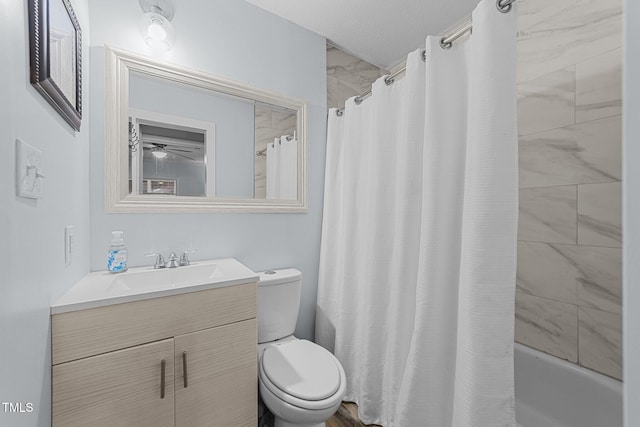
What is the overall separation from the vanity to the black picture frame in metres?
0.61

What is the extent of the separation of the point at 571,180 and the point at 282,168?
1.53 meters

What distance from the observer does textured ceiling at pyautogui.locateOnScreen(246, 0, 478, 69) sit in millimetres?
1627

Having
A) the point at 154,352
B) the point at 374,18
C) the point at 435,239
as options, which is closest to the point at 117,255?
the point at 154,352

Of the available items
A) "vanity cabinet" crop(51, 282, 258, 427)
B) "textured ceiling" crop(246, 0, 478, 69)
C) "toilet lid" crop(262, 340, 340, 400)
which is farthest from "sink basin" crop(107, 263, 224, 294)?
"textured ceiling" crop(246, 0, 478, 69)

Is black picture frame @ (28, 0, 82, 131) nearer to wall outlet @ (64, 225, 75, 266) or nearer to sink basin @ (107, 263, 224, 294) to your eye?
wall outlet @ (64, 225, 75, 266)

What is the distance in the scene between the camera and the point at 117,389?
92 cm

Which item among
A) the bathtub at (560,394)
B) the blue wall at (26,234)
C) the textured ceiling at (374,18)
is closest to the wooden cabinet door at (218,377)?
the blue wall at (26,234)

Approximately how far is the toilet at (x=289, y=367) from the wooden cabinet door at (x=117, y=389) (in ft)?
1.33

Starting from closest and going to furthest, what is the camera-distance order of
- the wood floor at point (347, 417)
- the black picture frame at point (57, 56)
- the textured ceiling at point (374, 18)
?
the black picture frame at point (57, 56) < the wood floor at point (347, 417) < the textured ceiling at point (374, 18)

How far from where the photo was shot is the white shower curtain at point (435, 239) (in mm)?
910

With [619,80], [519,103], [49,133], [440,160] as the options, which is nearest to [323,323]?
[440,160]

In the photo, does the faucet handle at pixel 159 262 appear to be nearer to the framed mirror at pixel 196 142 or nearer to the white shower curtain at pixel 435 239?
the framed mirror at pixel 196 142

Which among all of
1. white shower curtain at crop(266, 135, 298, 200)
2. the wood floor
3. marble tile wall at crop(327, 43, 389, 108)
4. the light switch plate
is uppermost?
marble tile wall at crop(327, 43, 389, 108)

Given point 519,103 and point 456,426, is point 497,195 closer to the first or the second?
point 456,426
